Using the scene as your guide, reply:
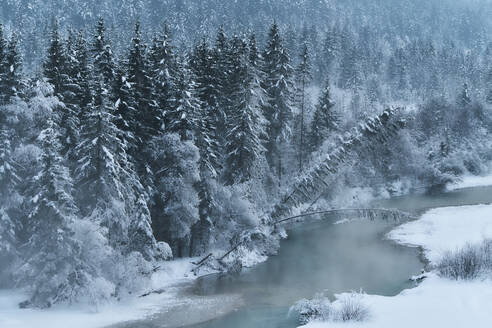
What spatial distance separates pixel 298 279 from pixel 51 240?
1541 cm

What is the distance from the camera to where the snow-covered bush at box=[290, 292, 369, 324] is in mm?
19828

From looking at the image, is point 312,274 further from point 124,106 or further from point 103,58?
point 103,58

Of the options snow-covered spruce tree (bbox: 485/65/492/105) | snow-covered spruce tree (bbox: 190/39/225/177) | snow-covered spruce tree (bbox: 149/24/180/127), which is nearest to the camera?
snow-covered spruce tree (bbox: 149/24/180/127)

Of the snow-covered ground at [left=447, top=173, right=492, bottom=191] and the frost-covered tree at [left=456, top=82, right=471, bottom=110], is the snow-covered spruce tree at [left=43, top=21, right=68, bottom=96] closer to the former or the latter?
the snow-covered ground at [left=447, top=173, right=492, bottom=191]

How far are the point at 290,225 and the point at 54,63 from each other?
2554cm

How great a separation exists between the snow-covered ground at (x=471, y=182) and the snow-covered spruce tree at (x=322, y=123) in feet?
70.0

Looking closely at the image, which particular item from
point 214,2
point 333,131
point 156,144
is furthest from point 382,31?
point 156,144

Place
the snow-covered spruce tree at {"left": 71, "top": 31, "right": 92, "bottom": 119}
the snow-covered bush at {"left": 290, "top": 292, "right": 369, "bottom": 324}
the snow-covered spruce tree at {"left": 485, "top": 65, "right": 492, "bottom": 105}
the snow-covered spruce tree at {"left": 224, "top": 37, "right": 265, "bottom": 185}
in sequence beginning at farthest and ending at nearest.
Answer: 1. the snow-covered spruce tree at {"left": 485, "top": 65, "right": 492, "bottom": 105}
2. the snow-covered spruce tree at {"left": 224, "top": 37, "right": 265, "bottom": 185}
3. the snow-covered spruce tree at {"left": 71, "top": 31, "right": 92, "bottom": 119}
4. the snow-covered bush at {"left": 290, "top": 292, "right": 369, "bottom": 324}

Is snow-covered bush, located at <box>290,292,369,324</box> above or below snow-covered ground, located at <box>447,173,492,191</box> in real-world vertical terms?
below

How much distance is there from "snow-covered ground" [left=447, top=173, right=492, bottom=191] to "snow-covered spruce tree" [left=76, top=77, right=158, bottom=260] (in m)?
50.0

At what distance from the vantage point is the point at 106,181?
25750 mm

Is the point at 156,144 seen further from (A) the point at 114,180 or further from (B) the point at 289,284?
(B) the point at 289,284

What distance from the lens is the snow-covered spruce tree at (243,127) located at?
36031 millimetres

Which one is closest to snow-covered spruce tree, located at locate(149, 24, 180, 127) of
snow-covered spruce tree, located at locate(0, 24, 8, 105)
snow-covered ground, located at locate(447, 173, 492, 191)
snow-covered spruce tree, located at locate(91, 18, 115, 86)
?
snow-covered spruce tree, located at locate(91, 18, 115, 86)
